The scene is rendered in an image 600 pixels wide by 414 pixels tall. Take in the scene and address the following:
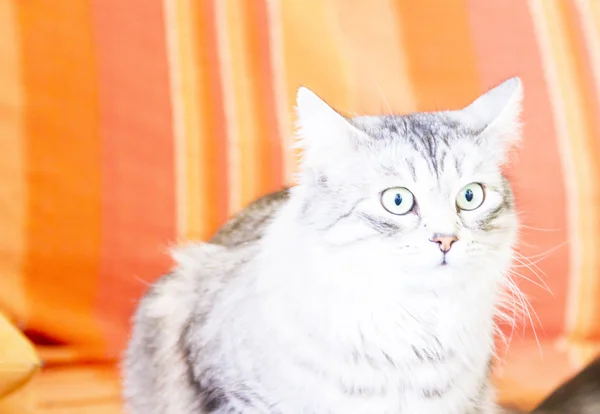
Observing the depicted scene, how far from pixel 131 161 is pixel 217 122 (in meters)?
0.15

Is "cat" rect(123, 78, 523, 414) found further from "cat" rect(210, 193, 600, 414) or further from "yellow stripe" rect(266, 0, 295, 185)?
"yellow stripe" rect(266, 0, 295, 185)

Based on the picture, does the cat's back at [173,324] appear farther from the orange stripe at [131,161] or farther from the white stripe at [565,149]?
the white stripe at [565,149]

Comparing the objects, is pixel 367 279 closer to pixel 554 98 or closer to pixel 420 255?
pixel 420 255

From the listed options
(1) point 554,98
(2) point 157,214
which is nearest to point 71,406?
(2) point 157,214

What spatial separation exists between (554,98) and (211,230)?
654 mm

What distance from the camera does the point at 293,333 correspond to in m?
0.80

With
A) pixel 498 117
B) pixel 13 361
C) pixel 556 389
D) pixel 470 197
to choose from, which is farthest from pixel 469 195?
pixel 13 361

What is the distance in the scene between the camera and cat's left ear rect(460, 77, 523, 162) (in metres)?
0.86

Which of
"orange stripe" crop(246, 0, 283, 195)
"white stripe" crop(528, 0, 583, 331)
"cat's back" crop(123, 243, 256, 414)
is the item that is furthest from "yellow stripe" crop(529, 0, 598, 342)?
"cat's back" crop(123, 243, 256, 414)

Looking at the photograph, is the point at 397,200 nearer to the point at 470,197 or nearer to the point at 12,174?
the point at 470,197

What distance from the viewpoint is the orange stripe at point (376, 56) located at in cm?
112

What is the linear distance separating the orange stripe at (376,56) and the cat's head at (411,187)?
242 mm

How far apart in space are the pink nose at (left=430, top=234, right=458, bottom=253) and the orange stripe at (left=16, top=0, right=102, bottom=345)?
0.54 m

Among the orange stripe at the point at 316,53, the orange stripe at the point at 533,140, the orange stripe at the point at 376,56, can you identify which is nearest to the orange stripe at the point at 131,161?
the orange stripe at the point at 316,53
